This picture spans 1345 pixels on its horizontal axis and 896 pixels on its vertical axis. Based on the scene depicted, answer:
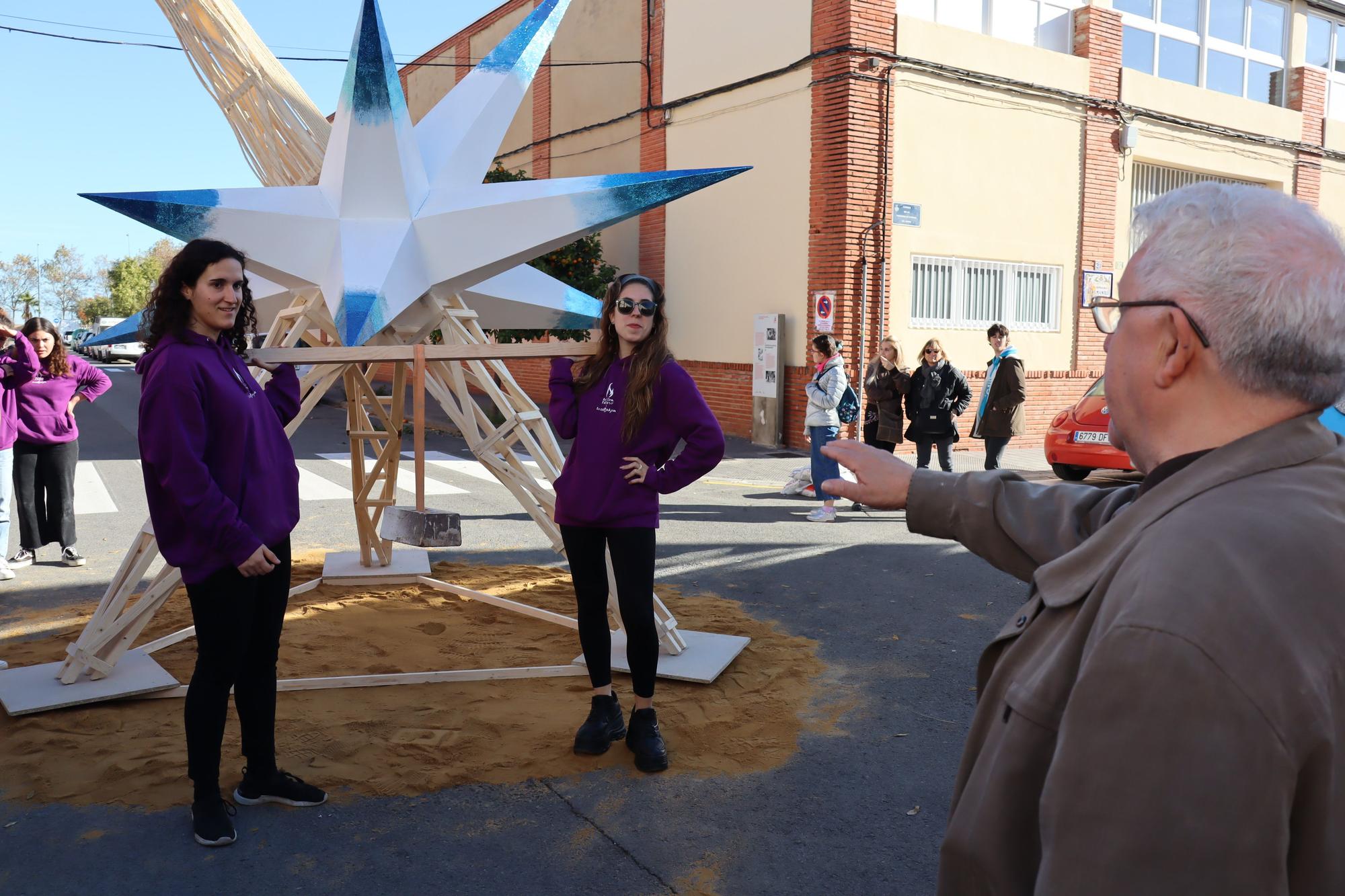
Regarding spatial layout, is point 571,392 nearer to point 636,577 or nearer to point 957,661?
Result: point 636,577

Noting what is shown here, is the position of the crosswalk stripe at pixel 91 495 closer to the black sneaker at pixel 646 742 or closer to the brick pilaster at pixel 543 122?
the black sneaker at pixel 646 742

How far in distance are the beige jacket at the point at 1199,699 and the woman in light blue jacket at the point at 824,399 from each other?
842 cm

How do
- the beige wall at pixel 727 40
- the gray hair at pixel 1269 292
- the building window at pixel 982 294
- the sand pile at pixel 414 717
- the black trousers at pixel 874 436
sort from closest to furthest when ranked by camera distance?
1. the gray hair at pixel 1269 292
2. the sand pile at pixel 414 717
3. the black trousers at pixel 874 436
4. the beige wall at pixel 727 40
5. the building window at pixel 982 294

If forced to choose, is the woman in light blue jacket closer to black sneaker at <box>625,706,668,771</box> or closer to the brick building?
the brick building

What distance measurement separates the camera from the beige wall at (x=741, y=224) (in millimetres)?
14594

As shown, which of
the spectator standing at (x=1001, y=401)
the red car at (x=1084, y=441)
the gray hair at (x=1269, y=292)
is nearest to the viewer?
the gray hair at (x=1269, y=292)

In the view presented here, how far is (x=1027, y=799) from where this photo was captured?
1.19 metres

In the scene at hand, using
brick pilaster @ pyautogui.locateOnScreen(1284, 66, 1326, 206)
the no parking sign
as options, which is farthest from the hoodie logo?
brick pilaster @ pyautogui.locateOnScreen(1284, 66, 1326, 206)

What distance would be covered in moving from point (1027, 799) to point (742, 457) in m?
13.0

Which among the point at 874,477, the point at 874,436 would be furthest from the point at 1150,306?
the point at 874,436

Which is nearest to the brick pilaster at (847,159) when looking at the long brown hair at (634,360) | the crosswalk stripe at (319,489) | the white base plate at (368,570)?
the crosswalk stripe at (319,489)

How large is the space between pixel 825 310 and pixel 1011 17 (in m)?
5.62

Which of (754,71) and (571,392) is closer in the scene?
(571,392)

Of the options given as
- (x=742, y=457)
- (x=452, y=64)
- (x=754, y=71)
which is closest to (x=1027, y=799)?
(x=742, y=457)
